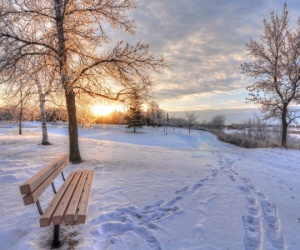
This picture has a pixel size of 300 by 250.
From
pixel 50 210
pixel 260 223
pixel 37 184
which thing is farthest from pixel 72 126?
pixel 260 223

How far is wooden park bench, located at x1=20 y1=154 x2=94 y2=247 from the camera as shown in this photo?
2867mm

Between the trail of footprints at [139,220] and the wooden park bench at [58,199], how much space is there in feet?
1.94

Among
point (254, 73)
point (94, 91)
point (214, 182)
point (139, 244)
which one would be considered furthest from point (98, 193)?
point (254, 73)

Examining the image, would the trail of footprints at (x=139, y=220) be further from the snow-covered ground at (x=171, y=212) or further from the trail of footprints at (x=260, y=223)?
the trail of footprints at (x=260, y=223)

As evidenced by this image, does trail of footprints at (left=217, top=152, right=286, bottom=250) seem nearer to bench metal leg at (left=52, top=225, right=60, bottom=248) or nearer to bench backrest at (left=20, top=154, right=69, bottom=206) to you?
bench metal leg at (left=52, top=225, right=60, bottom=248)

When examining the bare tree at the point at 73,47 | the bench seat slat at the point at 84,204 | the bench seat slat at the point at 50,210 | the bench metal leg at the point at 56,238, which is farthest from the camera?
the bare tree at the point at 73,47

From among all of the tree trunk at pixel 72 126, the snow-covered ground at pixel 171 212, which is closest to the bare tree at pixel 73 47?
the tree trunk at pixel 72 126

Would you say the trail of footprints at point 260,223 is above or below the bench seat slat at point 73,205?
below

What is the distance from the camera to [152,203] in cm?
487

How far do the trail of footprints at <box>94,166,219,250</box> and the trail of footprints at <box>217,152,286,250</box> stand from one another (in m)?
1.33

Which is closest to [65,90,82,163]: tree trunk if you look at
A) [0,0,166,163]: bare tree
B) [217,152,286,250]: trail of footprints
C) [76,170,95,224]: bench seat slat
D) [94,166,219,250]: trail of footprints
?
[0,0,166,163]: bare tree

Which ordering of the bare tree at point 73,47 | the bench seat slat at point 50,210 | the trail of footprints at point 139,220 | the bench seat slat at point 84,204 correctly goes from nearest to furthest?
the bench seat slat at point 50,210, the bench seat slat at point 84,204, the trail of footprints at point 139,220, the bare tree at point 73,47

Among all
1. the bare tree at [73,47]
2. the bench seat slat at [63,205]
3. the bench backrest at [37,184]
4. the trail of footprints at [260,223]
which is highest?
the bare tree at [73,47]

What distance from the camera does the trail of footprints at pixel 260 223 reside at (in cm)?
341
